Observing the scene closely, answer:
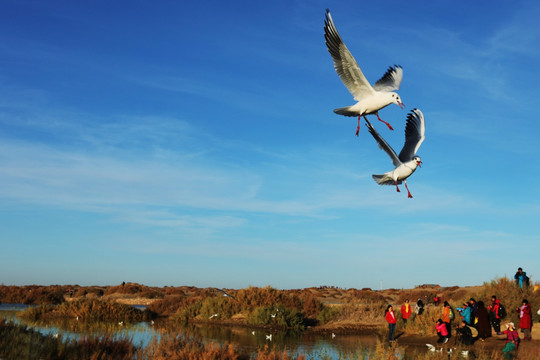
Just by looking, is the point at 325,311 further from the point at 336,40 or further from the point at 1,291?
the point at 1,291

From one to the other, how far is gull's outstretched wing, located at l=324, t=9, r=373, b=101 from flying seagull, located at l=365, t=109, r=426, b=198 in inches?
31.2

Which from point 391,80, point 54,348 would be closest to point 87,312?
point 54,348

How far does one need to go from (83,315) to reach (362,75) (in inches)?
1075

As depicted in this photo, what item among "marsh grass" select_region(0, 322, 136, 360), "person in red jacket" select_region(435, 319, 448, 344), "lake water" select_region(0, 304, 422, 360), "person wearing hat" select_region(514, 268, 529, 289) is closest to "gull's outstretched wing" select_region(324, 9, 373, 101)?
"marsh grass" select_region(0, 322, 136, 360)

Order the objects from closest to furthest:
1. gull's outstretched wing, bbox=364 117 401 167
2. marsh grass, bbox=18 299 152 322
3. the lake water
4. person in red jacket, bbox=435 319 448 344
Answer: gull's outstretched wing, bbox=364 117 401 167 < the lake water < person in red jacket, bbox=435 319 448 344 < marsh grass, bbox=18 299 152 322

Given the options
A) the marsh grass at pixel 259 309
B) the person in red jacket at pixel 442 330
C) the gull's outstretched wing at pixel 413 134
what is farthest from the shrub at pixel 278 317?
the gull's outstretched wing at pixel 413 134

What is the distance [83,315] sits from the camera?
33.1 m

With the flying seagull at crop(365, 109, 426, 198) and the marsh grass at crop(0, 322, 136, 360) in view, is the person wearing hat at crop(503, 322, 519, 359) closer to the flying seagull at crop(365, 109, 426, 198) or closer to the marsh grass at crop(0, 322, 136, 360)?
the flying seagull at crop(365, 109, 426, 198)

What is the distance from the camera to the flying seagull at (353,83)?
37.7 ft

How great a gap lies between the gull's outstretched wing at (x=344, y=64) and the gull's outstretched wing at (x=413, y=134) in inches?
143

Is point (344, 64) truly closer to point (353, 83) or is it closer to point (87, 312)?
point (353, 83)

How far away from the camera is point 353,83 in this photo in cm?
1212

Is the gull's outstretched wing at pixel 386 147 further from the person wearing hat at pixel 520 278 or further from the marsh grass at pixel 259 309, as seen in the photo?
the marsh grass at pixel 259 309

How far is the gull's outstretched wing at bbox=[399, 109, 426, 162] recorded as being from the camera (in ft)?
50.3
